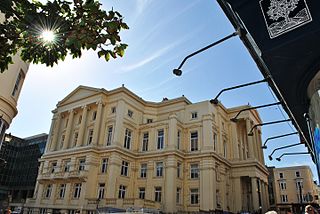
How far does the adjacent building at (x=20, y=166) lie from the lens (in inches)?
1998

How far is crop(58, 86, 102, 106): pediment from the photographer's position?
3456cm

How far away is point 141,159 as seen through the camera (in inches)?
1261

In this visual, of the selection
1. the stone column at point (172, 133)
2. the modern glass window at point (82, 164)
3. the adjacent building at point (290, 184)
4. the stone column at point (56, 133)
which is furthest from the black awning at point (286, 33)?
the adjacent building at point (290, 184)

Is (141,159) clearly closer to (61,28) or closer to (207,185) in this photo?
(207,185)

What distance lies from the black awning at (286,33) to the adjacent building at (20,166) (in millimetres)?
55072

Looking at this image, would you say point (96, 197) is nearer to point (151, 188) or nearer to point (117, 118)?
point (151, 188)

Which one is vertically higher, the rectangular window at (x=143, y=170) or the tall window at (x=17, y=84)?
the tall window at (x=17, y=84)

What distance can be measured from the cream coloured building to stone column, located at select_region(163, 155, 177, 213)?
0.11m

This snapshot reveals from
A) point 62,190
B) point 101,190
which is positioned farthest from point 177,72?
point 62,190

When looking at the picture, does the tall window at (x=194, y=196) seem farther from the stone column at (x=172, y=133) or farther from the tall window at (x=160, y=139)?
the tall window at (x=160, y=139)

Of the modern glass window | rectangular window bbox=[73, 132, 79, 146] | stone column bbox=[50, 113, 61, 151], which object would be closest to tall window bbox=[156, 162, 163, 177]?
the modern glass window

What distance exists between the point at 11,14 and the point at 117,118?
28.2m

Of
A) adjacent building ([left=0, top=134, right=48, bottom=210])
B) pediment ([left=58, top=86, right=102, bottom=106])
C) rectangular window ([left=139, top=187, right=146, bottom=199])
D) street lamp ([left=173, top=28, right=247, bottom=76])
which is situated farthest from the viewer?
adjacent building ([left=0, top=134, right=48, bottom=210])

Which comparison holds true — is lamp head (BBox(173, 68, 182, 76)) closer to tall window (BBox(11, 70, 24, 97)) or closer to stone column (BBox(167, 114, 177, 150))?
tall window (BBox(11, 70, 24, 97))
